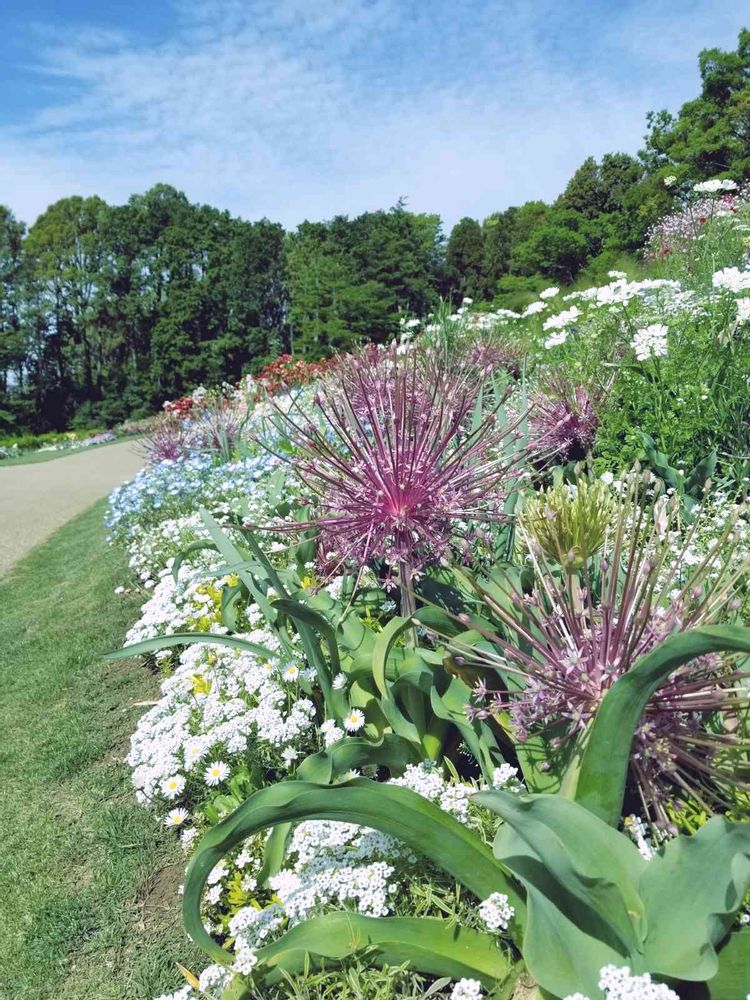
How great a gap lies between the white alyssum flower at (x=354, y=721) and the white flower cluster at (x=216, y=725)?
0.17 metres

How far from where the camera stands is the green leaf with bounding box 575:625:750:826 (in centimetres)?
123

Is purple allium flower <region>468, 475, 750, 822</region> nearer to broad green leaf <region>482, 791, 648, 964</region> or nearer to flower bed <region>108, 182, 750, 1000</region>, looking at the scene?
flower bed <region>108, 182, 750, 1000</region>

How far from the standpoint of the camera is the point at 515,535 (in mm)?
2732

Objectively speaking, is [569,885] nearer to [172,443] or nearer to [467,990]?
[467,990]

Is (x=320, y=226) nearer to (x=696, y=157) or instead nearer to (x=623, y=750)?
(x=696, y=157)

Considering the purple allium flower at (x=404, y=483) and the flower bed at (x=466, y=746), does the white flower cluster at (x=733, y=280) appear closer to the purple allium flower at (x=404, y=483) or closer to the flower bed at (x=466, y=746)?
the flower bed at (x=466, y=746)

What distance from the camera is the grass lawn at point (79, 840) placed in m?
2.14

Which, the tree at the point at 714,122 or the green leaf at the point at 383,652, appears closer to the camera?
the green leaf at the point at 383,652

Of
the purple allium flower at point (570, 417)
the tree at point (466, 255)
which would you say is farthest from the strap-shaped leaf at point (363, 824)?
the tree at point (466, 255)

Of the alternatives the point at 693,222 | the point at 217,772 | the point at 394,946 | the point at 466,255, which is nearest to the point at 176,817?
the point at 217,772

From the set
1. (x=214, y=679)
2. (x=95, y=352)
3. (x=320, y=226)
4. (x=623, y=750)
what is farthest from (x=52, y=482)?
A: (x=320, y=226)

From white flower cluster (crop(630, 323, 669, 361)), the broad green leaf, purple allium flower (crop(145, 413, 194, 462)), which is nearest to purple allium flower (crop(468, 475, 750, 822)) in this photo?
the broad green leaf

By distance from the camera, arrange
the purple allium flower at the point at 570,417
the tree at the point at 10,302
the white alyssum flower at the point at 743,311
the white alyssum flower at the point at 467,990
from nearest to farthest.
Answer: the white alyssum flower at the point at 467,990 < the white alyssum flower at the point at 743,311 < the purple allium flower at the point at 570,417 < the tree at the point at 10,302

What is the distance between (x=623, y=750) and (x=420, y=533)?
1.02m
